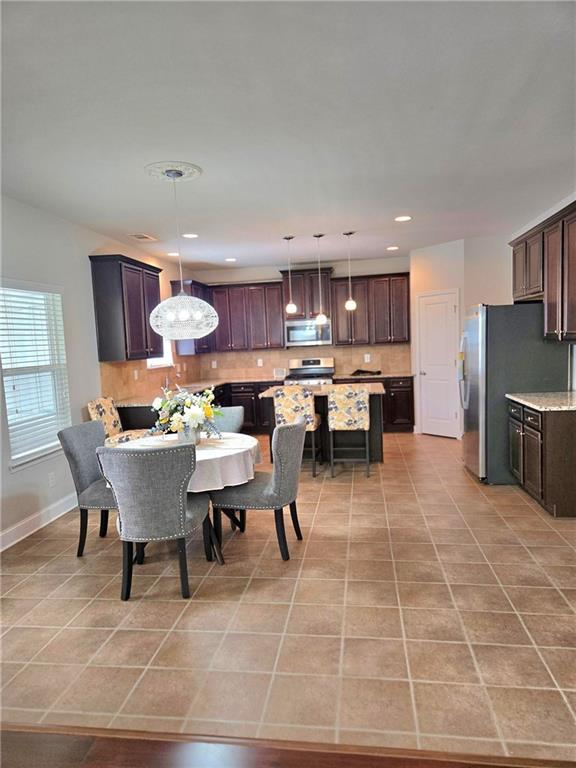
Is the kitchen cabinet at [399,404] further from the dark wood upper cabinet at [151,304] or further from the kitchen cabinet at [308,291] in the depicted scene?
the dark wood upper cabinet at [151,304]

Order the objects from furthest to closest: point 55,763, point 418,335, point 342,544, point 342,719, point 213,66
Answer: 1. point 418,335
2. point 342,544
3. point 213,66
4. point 342,719
5. point 55,763

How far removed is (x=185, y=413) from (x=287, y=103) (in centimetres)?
202

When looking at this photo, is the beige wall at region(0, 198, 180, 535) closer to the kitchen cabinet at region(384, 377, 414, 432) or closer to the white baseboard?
the white baseboard

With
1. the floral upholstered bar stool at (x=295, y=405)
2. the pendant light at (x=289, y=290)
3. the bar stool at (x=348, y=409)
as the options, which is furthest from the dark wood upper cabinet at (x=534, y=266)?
the pendant light at (x=289, y=290)

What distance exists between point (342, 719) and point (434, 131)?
10.1 feet

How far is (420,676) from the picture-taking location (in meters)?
2.08

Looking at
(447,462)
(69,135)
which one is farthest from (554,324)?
(69,135)

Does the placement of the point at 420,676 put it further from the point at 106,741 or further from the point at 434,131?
the point at 434,131

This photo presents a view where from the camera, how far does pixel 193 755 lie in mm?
1725

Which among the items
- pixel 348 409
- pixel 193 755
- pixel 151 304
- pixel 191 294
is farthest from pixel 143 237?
pixel 193 755

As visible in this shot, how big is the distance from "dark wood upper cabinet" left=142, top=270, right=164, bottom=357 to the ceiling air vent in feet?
1.18

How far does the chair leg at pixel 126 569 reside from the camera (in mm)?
2785

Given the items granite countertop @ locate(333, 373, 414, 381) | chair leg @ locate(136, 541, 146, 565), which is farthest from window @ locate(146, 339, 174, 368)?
chair leg @ locate(136, 541, 146, 565)

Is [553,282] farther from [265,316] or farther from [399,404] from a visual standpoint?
[265,316]
